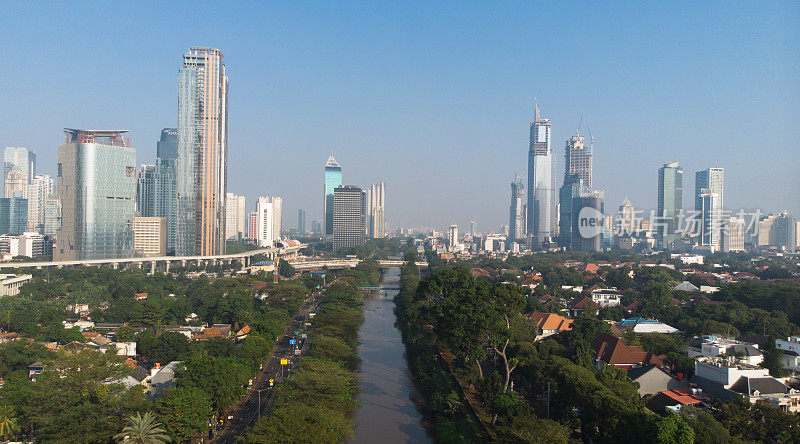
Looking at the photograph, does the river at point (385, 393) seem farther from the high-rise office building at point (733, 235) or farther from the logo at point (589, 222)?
the logo at point (589, 222)

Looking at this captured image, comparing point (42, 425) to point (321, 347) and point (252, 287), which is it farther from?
point (252, 287)

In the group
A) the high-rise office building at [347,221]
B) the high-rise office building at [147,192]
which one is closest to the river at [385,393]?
the high-rise office building at [147,192]

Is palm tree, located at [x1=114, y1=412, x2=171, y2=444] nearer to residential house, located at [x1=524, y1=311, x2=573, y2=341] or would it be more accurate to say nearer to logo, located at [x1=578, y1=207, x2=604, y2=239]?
residential house, located at [x1=524, y1=311, x2=573, y2=341]

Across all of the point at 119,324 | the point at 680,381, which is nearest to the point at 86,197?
the point at 119,324

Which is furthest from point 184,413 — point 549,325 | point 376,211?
point 376,211

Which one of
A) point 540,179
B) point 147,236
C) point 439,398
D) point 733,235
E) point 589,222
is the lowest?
point 439,398

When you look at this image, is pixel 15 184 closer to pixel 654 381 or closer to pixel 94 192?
pixel 94 192

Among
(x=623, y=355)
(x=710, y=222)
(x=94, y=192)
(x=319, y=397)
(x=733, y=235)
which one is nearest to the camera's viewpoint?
(x=319, y=397)
